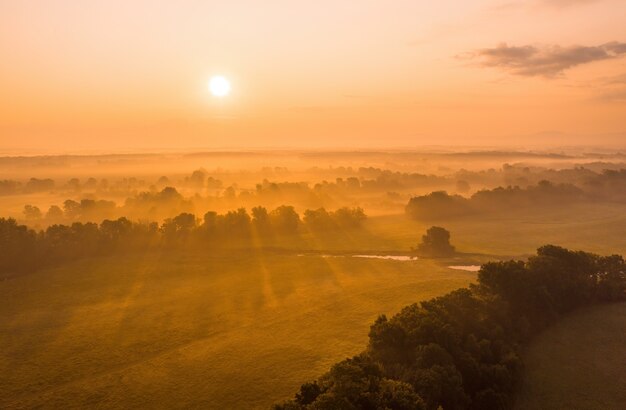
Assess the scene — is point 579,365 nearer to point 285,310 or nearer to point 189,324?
point 285,310

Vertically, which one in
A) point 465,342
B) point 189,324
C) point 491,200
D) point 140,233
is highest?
point 491,200

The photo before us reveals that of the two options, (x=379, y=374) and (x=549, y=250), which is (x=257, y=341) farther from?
(x=549, y=250)

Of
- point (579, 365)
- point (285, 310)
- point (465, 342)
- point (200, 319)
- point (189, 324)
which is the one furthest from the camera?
point (285, 310)

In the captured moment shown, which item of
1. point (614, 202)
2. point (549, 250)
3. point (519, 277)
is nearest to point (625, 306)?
point (549, 250)

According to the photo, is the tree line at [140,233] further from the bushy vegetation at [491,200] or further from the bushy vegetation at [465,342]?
the bushy vegetation at [465,342]

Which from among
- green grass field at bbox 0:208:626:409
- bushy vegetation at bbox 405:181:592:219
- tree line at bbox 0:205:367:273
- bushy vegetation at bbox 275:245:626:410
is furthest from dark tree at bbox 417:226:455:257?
bushy vegetation at bbox 405:181:592:219

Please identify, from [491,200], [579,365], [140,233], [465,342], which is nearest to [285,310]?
[465,342]
